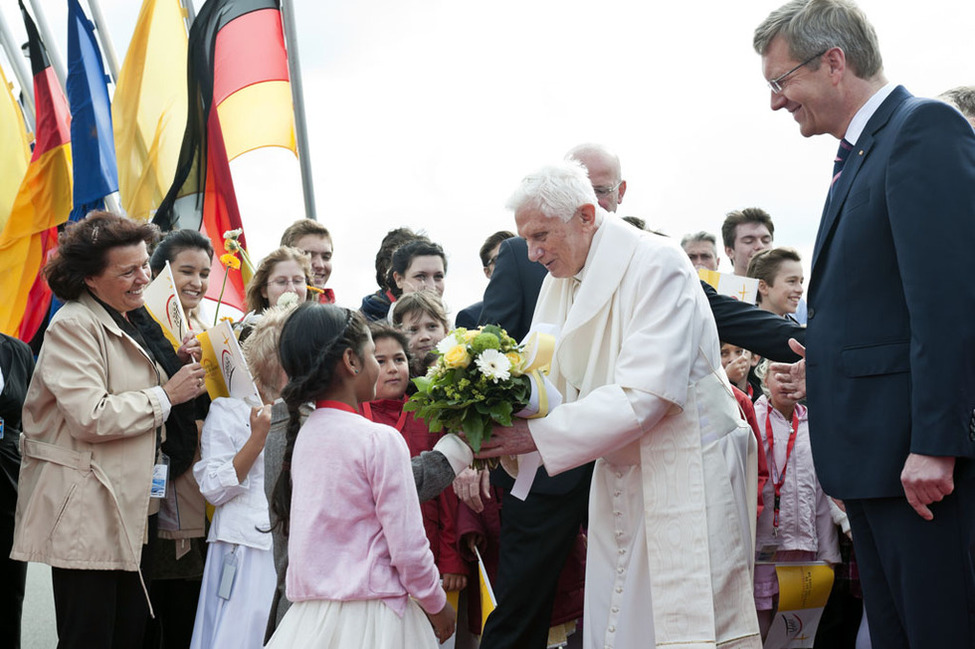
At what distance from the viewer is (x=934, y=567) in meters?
2.79

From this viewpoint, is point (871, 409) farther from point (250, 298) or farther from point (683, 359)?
point (250, 298)

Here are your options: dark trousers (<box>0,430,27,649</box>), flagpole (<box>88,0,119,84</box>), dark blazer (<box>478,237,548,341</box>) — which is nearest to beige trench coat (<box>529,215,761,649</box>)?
dark blazer (<box>478,237,548,341</box>)

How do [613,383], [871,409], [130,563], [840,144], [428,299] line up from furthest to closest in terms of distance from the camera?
[428,299] → [130,563] → [613,383] → [840,144] → [871,409]

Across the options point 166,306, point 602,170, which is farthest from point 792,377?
point 166,306

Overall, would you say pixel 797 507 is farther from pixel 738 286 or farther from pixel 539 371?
pixel 539 371

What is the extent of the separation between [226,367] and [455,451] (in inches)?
70.4

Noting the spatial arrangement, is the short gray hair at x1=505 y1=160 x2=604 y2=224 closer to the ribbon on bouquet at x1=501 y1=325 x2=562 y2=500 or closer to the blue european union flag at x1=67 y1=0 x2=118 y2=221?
the ribbon on bouquet at x1=501 y1=325 x2=562 y2=500

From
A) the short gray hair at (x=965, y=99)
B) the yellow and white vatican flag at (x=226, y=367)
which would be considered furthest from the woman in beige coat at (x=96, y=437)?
the short gray hair at (x=965, y=99)

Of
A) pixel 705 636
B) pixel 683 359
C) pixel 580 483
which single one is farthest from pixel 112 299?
pixel 705 636

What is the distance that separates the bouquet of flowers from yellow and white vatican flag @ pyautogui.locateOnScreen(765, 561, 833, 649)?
2.33 m

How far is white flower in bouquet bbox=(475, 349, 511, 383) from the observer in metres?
3.41

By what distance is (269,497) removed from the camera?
3.85 meters

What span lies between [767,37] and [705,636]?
2.10m

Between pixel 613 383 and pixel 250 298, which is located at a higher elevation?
pixel 250 298
